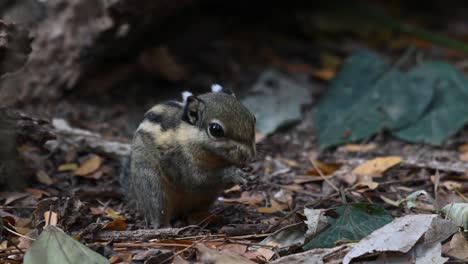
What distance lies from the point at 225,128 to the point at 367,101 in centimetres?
327

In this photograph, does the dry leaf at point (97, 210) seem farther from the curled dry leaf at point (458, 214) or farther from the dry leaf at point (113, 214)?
the curled dry leaf at point (458, 214)

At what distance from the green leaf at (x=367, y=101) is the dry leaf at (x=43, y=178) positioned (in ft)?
8.69

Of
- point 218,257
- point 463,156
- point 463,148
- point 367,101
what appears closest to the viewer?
point 218,257

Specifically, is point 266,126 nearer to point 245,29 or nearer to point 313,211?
point 245,29

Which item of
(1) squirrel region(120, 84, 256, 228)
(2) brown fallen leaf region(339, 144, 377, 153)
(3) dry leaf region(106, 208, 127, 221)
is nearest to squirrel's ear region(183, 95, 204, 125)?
(1) squirrel region(120, 84, 256, 228)

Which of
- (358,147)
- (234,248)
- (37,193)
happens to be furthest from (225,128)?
(358,147)

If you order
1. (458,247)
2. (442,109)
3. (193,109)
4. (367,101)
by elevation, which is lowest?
(458,247)

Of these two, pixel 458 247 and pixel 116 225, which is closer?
pixel 458 247

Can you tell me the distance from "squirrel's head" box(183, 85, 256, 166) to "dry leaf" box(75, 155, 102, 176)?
1.62m

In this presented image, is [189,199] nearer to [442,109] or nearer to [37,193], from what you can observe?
[37,193]

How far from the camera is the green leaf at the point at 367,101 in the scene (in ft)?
23.9

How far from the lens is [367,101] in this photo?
300 inches

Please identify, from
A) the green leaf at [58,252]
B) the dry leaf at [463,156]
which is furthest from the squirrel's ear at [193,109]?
the dry leaf at [463,156]

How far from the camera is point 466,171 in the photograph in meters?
5.99
